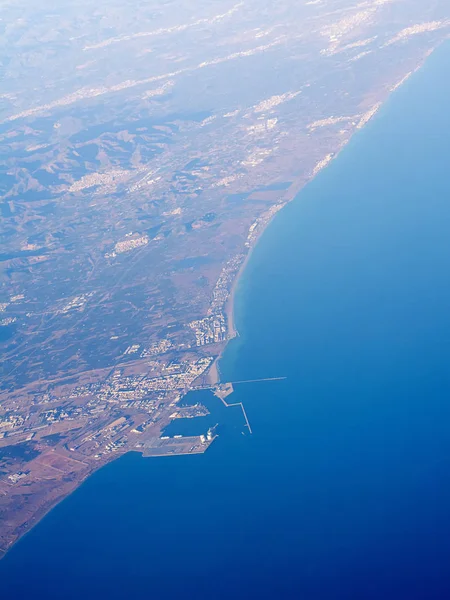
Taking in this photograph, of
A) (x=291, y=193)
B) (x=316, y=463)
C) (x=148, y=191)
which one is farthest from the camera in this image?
(x=148, y=191)

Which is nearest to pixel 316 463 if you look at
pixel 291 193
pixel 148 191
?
pixel 291 193

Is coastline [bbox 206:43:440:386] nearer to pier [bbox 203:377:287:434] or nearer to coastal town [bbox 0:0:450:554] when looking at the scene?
coastal town [bbox 0:0:450:554]

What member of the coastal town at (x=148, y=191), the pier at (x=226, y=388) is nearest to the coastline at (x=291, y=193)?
the coastal town at (x=148, y=191)

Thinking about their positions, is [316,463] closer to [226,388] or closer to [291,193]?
[226,388]

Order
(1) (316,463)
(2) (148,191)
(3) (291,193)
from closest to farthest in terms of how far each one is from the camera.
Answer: (1) (316,463), (3) (291,193), (2) (148,191)

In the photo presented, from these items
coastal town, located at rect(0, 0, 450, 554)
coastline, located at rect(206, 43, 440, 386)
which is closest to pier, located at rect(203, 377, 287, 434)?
coastal town, located at rect(0, 0, 450, 554)

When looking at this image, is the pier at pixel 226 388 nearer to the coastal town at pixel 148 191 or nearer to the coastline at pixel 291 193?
the coastal town at pixel 148 191

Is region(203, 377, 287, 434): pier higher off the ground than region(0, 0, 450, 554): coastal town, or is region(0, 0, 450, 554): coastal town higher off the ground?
region(0, 0, 450, 554): coastal town

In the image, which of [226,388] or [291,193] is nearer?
[226,388]
